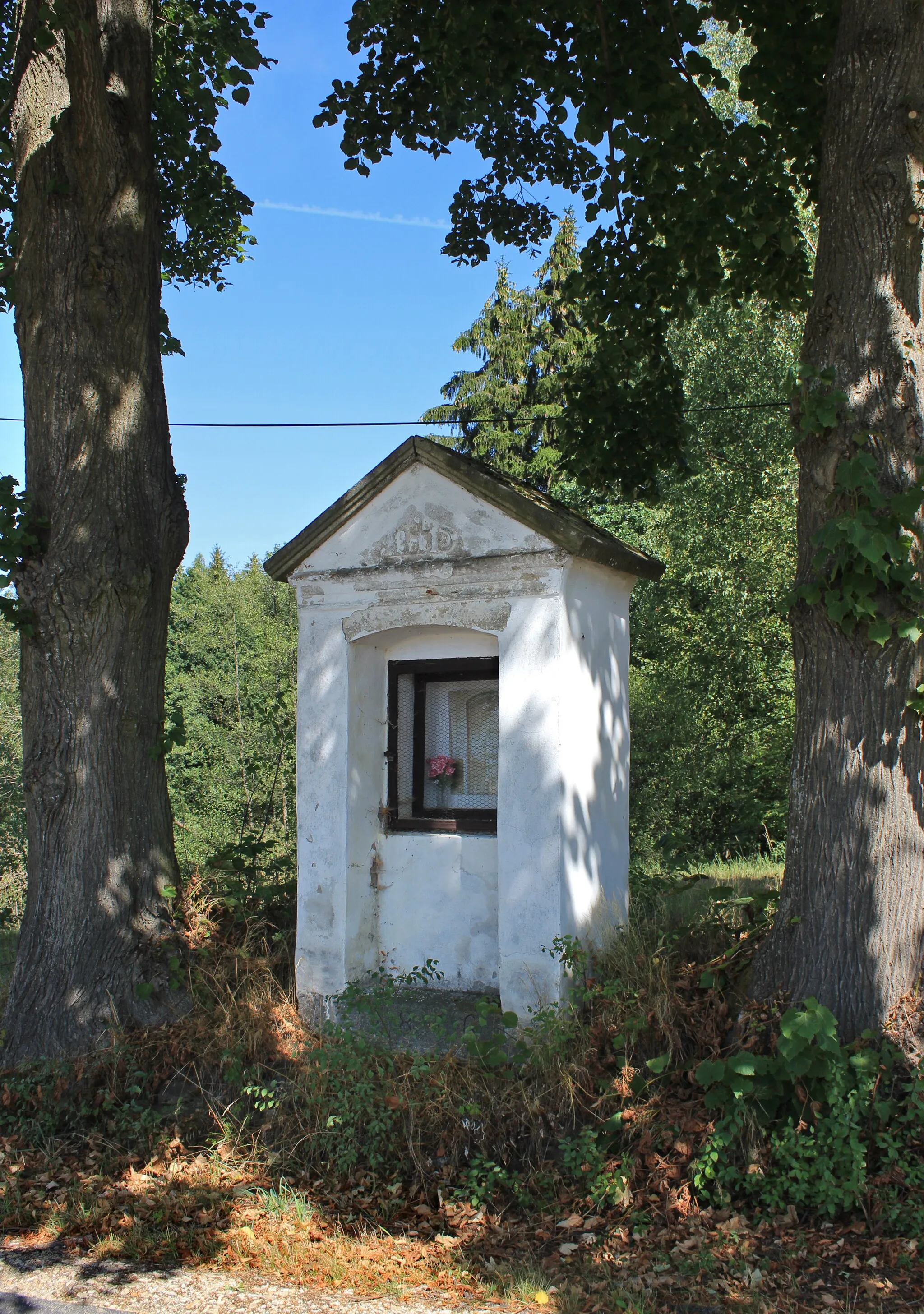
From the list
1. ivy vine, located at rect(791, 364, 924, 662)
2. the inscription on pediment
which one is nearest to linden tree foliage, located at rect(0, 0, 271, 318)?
the inscription on pediment

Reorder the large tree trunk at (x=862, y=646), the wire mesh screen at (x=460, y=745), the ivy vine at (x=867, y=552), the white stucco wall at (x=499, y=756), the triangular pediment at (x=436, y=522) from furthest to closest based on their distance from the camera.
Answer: the wire mesh screen at (x=460, y=745), the triangular pediment at (x=436, y=522), the white stucco wall at (x=499, y=756), the large tree trunk at (x=862, y=646), the ivy vine at (x=867, y=552)

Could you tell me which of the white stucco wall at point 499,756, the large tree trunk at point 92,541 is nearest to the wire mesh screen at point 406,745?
the white stucco wall at point 499,756

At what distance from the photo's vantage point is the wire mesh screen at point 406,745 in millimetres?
6777

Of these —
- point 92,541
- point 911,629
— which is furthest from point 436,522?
point 911,629

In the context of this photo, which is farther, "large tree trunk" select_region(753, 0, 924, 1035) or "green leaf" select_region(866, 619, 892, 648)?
"large tree trunk" select_region(753, 0, 924, 1035)

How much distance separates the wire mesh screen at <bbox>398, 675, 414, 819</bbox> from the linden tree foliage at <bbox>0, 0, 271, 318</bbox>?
3.64 meters

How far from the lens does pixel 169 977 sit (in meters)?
6.13

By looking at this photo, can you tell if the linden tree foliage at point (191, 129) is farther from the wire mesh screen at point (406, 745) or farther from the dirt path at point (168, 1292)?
the dirt path at point (168, 1292)

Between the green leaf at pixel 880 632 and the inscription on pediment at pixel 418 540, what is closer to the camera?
the green leaf at pixel 880 632

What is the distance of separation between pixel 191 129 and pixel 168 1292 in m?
8.84

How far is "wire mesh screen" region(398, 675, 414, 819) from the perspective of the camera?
6777mm

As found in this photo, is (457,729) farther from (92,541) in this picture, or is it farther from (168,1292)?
(168,1292)

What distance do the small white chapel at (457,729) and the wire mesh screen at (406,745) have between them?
11 mm

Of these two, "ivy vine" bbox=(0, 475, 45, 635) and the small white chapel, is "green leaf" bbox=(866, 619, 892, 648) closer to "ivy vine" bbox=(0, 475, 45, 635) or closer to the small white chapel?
the small white chapel
